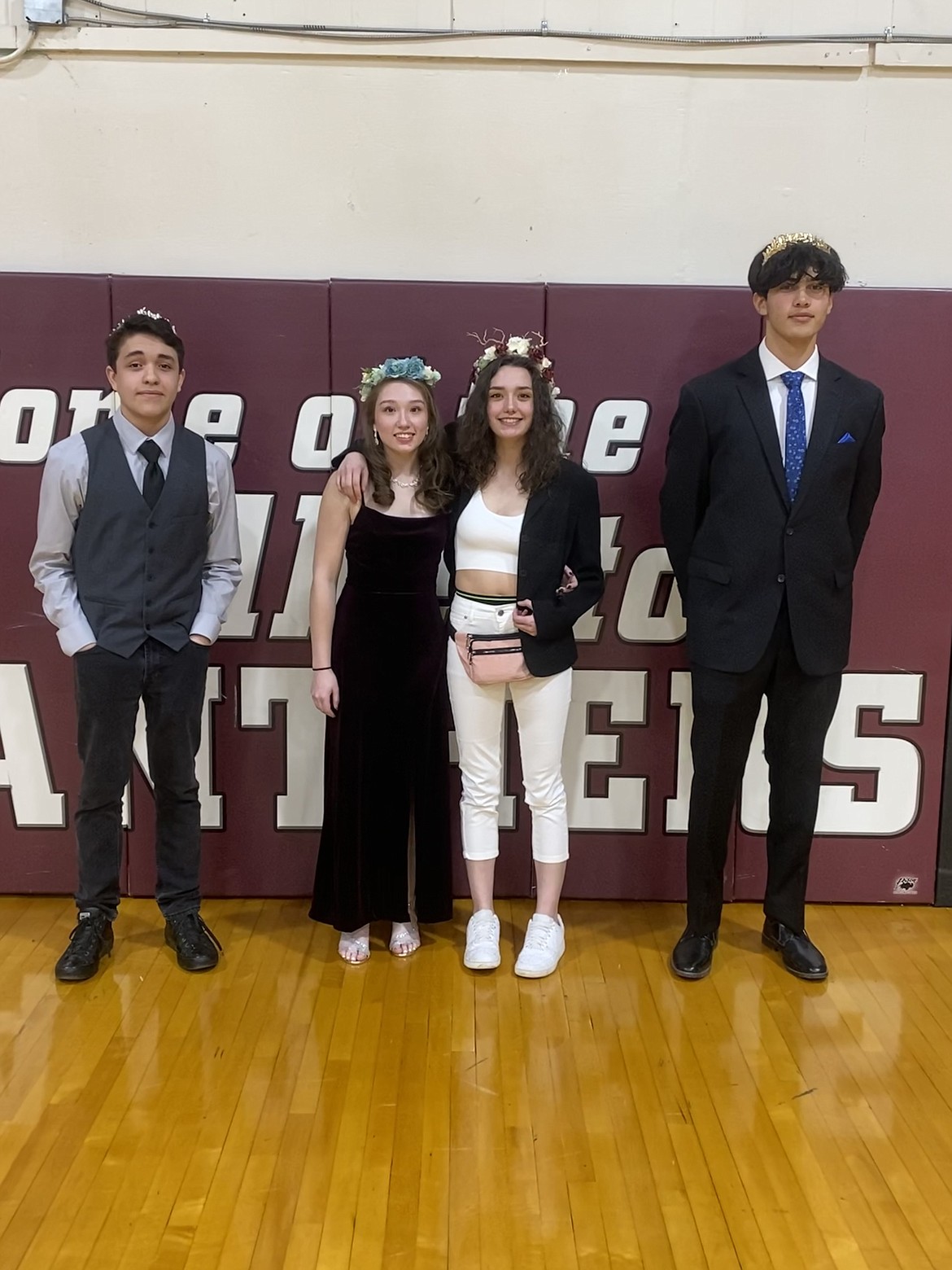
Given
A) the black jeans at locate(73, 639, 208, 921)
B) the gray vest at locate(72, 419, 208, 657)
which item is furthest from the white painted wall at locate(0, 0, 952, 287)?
the black jeans at locate(73, 639, 208, 921)

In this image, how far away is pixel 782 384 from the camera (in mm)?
2961

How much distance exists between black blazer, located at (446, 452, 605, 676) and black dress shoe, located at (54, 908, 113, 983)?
1.45m

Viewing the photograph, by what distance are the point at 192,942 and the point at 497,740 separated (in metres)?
1.05

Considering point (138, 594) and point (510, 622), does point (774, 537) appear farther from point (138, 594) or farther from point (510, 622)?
point (138, 594)

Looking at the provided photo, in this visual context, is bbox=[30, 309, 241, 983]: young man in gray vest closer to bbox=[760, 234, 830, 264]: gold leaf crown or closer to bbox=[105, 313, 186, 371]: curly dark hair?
bbox=[105, 313, 186, 371]: curly dark hair

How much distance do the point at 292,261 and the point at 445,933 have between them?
216 cm

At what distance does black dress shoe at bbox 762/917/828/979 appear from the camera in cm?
309

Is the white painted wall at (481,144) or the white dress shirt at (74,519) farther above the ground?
the white painted wall at (481,144)

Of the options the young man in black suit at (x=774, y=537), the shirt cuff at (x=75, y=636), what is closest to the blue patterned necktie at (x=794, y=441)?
the young man in black suit at (x=774, y=537)

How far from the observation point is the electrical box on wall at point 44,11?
3283 millimetres

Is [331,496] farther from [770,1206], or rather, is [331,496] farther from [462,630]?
[770,1206]

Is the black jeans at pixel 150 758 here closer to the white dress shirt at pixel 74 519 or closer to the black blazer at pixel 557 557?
the white dress shirt at pixel 74 519

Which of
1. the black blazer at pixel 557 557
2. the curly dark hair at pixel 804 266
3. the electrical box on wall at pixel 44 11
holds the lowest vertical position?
the black blazer at pixel 557 557

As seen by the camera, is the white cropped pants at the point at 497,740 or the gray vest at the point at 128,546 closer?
the gray vest at the point at 128,546
